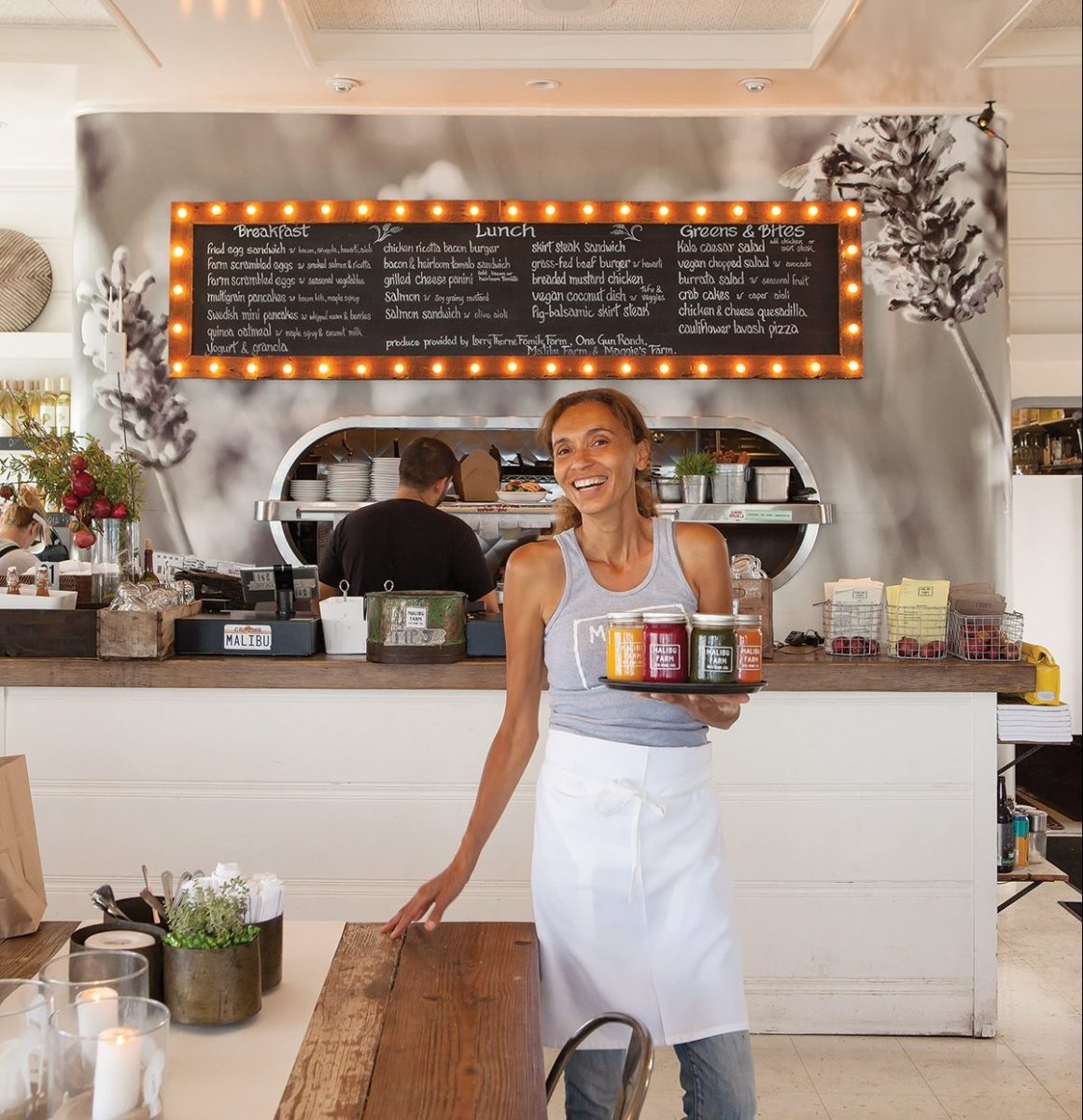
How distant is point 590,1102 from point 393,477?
337cm

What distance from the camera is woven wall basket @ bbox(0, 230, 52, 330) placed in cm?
604

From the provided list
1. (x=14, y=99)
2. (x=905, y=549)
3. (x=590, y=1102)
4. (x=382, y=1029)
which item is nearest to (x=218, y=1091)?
(x=382, y=1029)

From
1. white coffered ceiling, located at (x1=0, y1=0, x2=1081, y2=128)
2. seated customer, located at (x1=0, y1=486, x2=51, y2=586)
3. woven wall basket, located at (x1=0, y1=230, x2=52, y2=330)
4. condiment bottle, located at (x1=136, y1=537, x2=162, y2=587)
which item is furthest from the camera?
woven wall basket, located at (x1=0, y1=230, x2=52, y2=330)

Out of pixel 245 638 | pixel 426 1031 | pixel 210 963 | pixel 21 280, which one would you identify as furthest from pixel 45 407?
pixel 426 1031

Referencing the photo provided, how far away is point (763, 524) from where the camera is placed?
540cm

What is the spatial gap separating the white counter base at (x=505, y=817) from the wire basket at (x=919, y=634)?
0.14 meters

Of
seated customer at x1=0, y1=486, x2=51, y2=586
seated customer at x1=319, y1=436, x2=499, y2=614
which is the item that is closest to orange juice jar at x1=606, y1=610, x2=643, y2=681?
seated customer at x1=319, y1=436, x2=499, y2=614

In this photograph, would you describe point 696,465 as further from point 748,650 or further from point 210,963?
point 210,963

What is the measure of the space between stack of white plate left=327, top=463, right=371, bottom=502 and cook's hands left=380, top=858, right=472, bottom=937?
326 centimetres

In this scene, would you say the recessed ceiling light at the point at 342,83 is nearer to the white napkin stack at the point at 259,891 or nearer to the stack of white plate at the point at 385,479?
the stack of white plate at the point at 385,479

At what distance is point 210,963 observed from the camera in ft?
4.83

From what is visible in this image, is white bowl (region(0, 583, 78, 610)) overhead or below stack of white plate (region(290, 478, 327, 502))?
below

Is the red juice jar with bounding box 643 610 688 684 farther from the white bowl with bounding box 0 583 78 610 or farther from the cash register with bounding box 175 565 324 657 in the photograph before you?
the white bowl with bounding box 0 583 78 610

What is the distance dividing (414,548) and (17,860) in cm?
228
